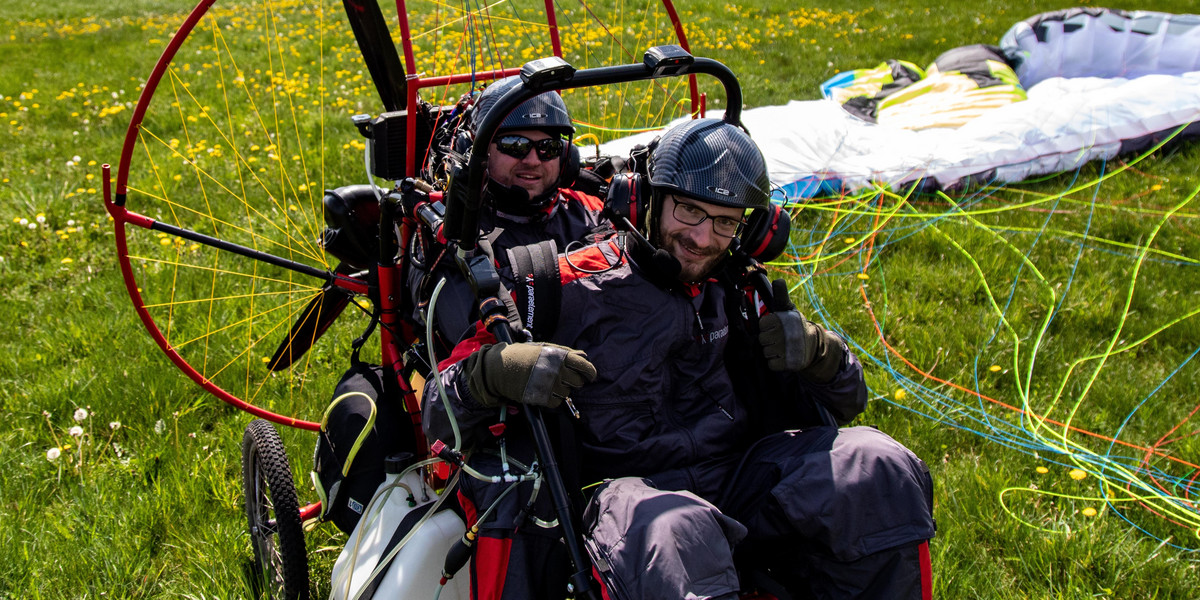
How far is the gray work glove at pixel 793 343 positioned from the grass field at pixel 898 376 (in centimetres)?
120

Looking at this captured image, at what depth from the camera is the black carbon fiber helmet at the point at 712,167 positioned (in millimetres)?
2721

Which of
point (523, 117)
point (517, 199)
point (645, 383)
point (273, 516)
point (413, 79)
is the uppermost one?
point (413, 79)

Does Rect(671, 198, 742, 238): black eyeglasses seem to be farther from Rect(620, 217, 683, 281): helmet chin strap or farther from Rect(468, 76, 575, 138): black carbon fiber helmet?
Rect(468, 76, 575, 138): black carbon fiber helmet

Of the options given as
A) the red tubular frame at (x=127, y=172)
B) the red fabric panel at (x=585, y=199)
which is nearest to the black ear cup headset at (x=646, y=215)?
the red fabric panel at (x=585, y=199)

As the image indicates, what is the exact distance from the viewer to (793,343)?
2.72 meters

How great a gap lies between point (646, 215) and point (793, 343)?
2.12ft

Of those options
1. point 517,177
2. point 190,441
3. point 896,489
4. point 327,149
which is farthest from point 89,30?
point 896,489

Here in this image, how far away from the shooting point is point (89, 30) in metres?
12.4

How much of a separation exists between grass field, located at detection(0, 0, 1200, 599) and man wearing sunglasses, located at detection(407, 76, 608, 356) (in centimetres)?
85

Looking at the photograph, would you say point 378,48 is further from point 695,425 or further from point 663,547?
point 663,547

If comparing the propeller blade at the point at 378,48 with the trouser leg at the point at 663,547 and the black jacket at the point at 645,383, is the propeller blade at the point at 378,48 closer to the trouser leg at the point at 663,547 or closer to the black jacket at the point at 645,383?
the black jacket at the point at 645,383

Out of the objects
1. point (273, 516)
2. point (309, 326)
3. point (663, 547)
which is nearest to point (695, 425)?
point (663, 547)

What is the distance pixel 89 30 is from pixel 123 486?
1106cm

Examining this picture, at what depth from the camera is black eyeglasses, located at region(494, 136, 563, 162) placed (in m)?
3.48
